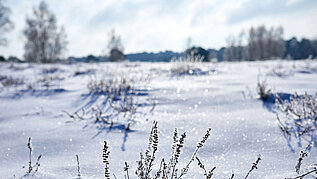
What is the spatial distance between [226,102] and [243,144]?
1223mm

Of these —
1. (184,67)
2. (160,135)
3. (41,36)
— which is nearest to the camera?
(160,135)

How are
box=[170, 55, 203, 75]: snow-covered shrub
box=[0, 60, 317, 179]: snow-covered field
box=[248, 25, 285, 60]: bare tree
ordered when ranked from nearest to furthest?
box=[0, 60, 317, 179]: snow-covered field < box=[170, 55, 203, 75]: snow-covered shrub < box=[248, 25, 285, 60]: bare tree

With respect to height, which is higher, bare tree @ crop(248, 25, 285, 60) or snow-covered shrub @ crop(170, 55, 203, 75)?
bare tree @ crop(248, 25, 285, 60)

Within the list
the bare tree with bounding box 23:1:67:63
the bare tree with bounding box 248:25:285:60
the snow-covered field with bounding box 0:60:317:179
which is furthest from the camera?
the bare tree with bounding box 248:25:285:60

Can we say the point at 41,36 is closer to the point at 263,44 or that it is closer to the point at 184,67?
the point at 184,67

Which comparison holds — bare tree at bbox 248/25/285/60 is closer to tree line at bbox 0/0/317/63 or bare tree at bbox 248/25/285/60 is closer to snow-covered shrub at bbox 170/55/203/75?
tree line at bbox 0/0/317/63

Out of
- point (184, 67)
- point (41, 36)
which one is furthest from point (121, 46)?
point (184, 67)

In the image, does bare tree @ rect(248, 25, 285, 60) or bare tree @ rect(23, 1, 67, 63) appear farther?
bare tree @ rect(248, 25, 285, 60)

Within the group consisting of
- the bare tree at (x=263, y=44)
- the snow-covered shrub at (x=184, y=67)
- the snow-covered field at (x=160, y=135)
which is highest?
the bare tree at (x=263, y=44)

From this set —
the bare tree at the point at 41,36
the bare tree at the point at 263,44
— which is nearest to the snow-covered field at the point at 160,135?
the bare tree at the point at 41,36

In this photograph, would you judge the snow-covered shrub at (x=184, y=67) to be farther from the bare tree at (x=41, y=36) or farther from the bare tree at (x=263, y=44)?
the bare tree at (x=263, y=44)

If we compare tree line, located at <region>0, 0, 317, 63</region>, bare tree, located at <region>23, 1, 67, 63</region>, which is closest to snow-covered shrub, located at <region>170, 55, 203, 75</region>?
tree line, located at <region>0, 0, 317, 63</region>

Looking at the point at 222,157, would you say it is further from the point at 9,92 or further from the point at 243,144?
the point at 9,92

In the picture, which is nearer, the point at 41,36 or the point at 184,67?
the point at 184,67
